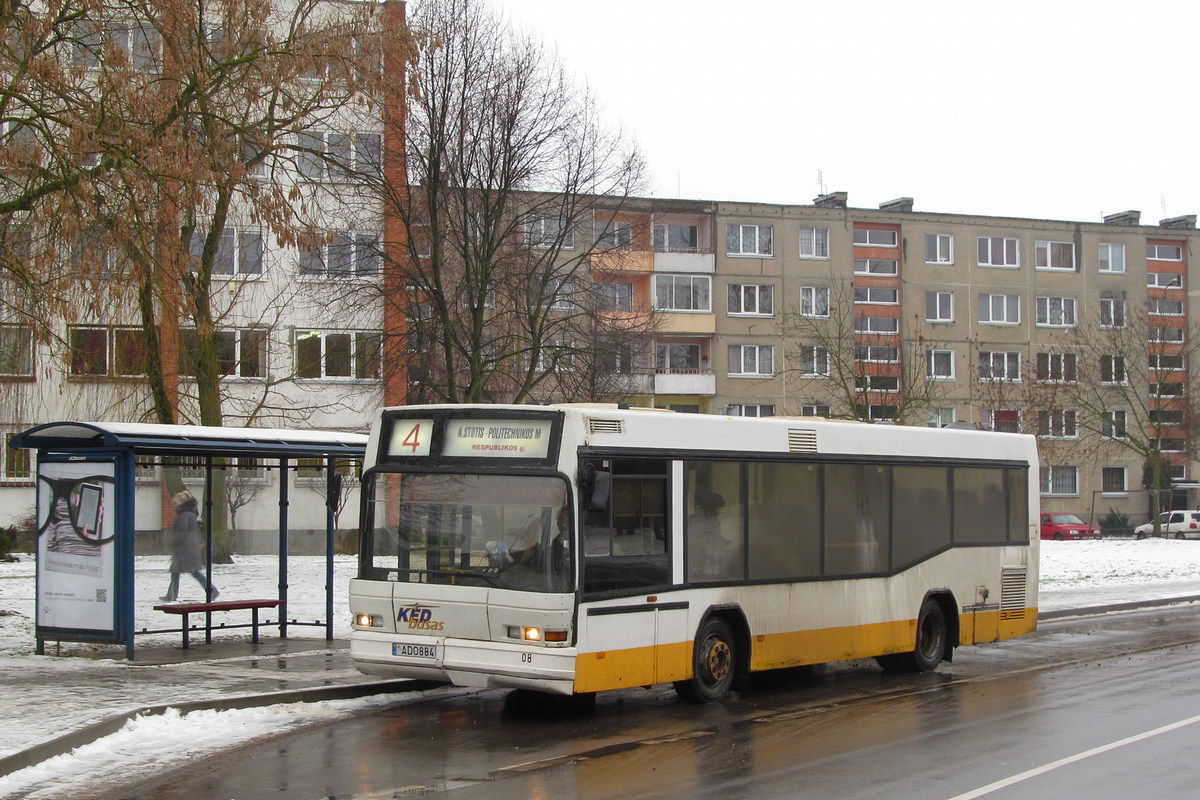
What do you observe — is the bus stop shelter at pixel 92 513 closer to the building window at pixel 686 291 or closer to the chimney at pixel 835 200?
the building window at pixel 686 291

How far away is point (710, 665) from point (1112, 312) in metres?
62.9

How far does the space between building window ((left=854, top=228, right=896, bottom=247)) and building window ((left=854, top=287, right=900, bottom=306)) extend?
7.59 feet

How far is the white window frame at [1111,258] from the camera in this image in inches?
2822

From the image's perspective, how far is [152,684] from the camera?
1220 centimetres

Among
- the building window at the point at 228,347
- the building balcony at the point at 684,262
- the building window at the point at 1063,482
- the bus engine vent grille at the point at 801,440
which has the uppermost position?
the building balcony at the point at 684,262

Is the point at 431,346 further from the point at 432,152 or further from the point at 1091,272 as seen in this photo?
the point at 1091,272

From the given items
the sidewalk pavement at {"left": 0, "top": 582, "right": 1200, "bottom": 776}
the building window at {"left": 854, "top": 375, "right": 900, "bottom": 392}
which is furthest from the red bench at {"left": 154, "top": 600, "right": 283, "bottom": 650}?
the building window at {"left": 854, "top": 375, "right": 900, "bottom": 392}

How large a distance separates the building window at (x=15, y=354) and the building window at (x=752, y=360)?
1782 inches

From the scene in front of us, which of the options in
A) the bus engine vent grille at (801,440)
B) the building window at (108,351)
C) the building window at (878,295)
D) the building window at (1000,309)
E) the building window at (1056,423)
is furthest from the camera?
the building window at (1000,309)

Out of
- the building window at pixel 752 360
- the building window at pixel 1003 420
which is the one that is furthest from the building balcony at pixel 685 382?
the building window at pixel 1003 420

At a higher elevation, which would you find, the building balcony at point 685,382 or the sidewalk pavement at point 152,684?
the building balcony at point 685,382

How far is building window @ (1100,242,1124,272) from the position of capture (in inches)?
2822

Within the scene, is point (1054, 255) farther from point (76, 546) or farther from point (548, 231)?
point (76, 546)

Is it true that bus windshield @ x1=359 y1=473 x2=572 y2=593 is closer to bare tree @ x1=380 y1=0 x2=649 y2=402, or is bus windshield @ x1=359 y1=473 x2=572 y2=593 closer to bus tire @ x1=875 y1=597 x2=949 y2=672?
bus tire @ x1=875 y1=597 x2=949 y2=672
